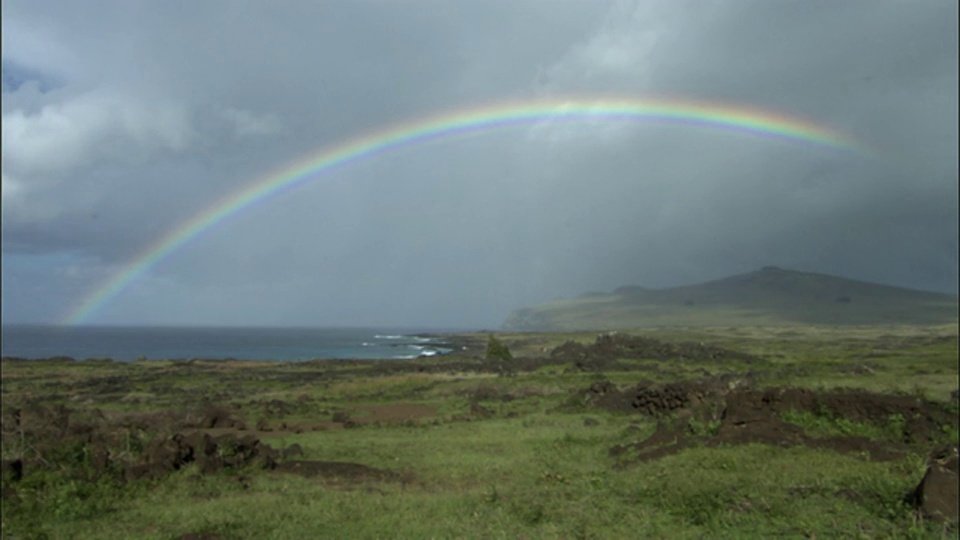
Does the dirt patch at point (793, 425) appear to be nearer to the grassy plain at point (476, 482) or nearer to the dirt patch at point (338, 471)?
the grassy plain at point (476, 482)

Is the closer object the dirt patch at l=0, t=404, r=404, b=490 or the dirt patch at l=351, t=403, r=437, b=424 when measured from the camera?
the dirt patch at l=0, t=404, r=404, b=490

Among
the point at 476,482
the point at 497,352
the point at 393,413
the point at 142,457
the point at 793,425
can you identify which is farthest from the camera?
the point at 497,352

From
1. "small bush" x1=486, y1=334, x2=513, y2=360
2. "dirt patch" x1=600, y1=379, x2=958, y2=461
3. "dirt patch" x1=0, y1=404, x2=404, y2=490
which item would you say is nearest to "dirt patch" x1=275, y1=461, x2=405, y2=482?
"dirt patch" x1=0, y1=404, x2=404, y2=490

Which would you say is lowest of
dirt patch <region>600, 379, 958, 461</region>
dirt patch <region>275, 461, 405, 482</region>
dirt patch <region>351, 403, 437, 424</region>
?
dirt patch <region>351, 403, 437, 424</region>

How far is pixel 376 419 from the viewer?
30.3 meters

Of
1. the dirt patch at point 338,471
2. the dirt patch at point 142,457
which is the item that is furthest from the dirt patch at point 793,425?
the dirt patch at point 142,457

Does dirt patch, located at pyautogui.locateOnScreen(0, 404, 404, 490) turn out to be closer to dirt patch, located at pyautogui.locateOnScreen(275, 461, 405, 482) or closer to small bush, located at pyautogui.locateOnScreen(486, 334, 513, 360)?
dirt patch, located at pyautogui.locateOnScreen(275, 461, 405, 482)

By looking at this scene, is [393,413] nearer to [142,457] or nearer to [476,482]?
[142,457]

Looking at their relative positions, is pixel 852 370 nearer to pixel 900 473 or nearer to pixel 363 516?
pixel 900 473

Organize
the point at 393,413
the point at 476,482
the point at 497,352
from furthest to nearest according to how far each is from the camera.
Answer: the point at 497,352 < the point at 393,413 < the point at 476,482

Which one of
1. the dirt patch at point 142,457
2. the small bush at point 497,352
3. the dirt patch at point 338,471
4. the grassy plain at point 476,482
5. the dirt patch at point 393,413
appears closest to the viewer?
the grassy plain at point 476,482

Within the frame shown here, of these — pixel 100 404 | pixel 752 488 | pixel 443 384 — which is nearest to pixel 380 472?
pixel 752 488

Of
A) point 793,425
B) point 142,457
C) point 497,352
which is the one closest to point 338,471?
point 142,457

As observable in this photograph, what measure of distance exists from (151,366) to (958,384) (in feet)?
255
